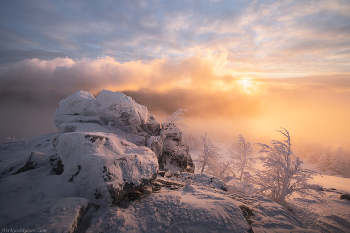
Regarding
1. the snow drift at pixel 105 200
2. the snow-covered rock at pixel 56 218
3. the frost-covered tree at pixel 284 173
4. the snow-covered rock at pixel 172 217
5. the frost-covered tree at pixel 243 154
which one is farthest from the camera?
the frost-covered tree at pixel 243 154

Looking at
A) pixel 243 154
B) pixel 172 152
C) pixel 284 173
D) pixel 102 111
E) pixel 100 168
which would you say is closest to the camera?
pixel 100 168

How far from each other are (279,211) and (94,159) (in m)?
8.77

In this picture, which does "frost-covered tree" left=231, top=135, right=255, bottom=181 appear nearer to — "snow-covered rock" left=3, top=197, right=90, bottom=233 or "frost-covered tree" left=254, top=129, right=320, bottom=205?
"frost-covered tree" left=254, top=129, right=320, bottom=205

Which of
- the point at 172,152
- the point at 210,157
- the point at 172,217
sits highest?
the point at 172,217

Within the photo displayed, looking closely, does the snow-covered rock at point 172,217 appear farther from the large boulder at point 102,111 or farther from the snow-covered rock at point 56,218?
the large boulder at point 102,111

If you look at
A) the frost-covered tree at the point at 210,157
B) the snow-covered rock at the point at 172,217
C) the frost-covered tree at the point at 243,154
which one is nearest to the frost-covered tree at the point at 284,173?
the snow-covered rock at the point at 172,217

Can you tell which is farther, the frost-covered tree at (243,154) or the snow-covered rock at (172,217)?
the frost-covered tree at (243,154)

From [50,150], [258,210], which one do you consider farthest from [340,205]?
[50,150]

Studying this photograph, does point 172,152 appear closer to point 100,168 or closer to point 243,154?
point 100,168

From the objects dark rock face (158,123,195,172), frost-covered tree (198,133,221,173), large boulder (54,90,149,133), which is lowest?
frost-covered tree (198,133,221,173)

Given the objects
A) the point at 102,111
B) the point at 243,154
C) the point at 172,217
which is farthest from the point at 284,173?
the point at 102,111

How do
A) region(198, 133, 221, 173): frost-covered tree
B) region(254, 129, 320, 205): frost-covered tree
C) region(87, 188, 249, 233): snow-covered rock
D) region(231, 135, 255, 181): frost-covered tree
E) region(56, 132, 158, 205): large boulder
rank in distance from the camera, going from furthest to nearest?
region(198, 133, 221, 173): frost-covered tree, region(231, 135, 255, 181): frost-covered tree, region(254, 129, 320, 205): frost-covered tree, region(56, 132, 158, 205): large boulder, region(87, 188, 249, 233): snow-covered rock

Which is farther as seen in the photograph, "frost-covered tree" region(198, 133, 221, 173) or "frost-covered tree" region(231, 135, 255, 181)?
"frost-covered tree" region(198, 133, 221, 173)

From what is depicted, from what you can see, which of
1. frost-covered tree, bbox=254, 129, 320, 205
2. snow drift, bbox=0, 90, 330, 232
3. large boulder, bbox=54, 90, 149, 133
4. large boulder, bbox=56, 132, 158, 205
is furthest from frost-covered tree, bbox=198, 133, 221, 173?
large boulder, bbox=56, 132, 158, 205
